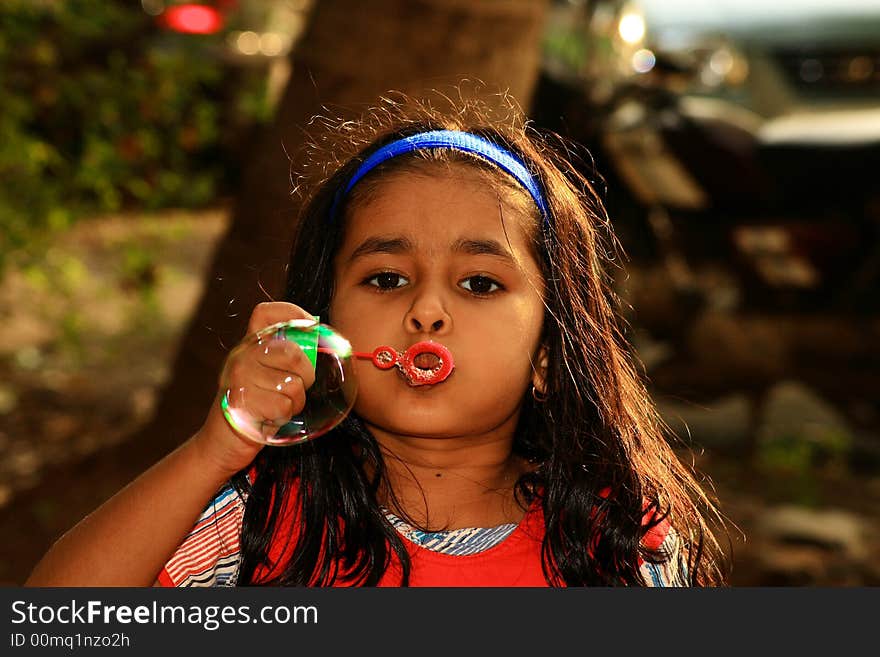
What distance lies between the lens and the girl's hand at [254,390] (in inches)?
73.8

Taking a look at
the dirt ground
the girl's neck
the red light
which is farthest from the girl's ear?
the red light

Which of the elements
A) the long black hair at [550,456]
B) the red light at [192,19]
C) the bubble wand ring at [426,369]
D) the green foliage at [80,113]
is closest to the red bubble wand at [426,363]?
the bubble wand ring at [426,369]

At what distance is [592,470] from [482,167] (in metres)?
0.55

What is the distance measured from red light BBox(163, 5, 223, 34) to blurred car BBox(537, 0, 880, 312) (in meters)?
2.21

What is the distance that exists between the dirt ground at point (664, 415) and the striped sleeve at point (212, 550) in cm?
162

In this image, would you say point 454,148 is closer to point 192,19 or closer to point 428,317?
point 428,317

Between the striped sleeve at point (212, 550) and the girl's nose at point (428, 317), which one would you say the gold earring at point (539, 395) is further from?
the striped sleeve at point (212, 550)

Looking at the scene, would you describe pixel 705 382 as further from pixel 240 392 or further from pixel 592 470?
pixel 240 392

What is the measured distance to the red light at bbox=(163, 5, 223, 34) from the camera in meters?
6.59

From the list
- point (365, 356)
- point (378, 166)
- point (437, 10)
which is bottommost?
point (365, 356)

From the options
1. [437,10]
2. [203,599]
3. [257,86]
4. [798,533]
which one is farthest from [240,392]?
[257,86]

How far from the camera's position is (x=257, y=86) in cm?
740

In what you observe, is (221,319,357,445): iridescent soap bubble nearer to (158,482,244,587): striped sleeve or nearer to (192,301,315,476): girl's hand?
(192,301,315,476): girl's hand

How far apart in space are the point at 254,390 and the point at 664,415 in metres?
3.60
